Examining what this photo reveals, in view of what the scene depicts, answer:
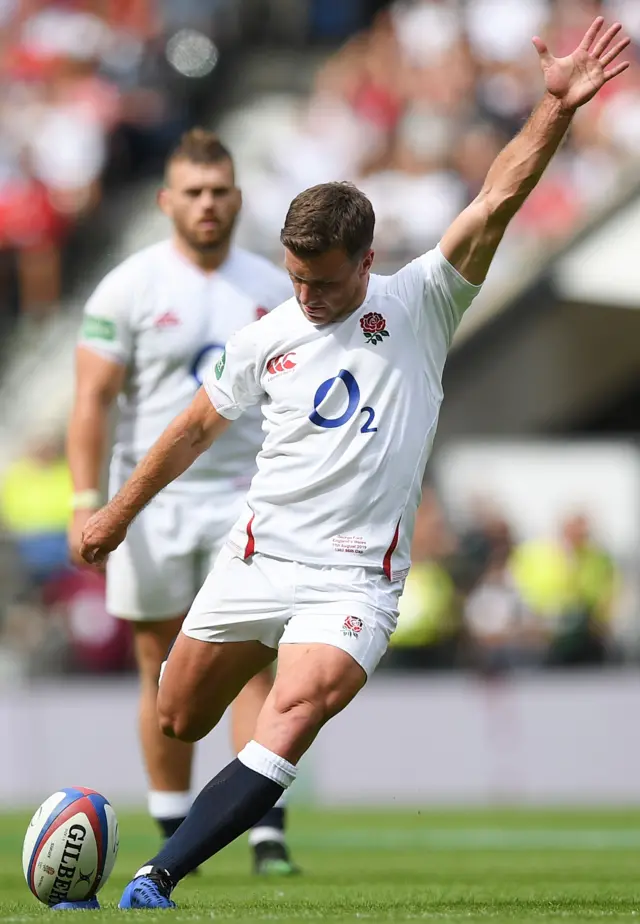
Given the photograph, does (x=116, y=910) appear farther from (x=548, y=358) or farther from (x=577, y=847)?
(x=548, y=358)

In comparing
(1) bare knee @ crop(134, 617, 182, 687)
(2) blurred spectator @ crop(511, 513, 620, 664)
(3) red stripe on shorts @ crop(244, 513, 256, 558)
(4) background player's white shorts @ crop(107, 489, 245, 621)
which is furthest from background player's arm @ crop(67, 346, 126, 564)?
(2) blurred spectator @ crop(511, 513, 620, 664)

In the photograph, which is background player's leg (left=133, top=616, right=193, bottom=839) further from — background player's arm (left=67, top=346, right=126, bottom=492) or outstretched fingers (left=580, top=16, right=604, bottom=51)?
outstretched fingers (left=580, top=16, right=604, bottom=51)

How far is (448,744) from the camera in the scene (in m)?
14.8

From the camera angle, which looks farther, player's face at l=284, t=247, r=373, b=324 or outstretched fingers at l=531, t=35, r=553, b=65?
outstretched fingers at l=531, t=35, r=553, b=65

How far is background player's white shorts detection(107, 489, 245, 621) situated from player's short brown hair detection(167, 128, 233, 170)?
1.40 m

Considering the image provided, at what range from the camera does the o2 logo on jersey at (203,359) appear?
8.20 meters

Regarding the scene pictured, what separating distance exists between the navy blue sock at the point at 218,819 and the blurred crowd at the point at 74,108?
13.6 meters

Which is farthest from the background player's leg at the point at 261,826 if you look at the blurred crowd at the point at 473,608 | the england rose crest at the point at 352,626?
the blurred crowd at the point at 473,608

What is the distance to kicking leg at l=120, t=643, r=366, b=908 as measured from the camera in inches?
232

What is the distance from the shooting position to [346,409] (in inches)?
243

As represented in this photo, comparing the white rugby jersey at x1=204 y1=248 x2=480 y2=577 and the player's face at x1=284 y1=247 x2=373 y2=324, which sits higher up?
the player's face at x1=284 y1=247 x2=373 y2=324

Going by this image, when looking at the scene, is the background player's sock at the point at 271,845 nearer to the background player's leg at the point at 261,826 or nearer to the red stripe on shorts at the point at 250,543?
the background player's leg at the point at 261,826

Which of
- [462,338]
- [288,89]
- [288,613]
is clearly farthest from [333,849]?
[288,89]

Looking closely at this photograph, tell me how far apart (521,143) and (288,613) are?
5.61 feet
